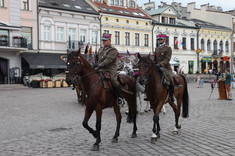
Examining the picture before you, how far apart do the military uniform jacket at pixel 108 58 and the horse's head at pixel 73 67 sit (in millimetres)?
667

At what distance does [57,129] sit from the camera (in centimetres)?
916

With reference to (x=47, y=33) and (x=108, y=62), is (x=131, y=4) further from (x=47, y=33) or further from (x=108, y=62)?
(x=108, y=62)

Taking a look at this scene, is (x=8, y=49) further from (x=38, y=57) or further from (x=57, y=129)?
(x=57, y=129)

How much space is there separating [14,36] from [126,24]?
16.2 metres

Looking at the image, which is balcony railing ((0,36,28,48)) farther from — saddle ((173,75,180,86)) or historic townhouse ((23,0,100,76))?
saddle ((173,75,180,86))

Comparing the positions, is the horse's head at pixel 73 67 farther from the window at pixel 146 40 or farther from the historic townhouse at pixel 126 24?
the window at pixel 146 40

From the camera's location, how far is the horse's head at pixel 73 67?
678cm

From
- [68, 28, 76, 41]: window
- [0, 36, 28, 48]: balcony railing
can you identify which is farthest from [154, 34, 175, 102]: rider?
[68, 28, 76, 41]: window

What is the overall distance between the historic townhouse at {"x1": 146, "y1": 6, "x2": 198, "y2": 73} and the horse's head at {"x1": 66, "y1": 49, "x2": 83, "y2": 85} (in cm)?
3980

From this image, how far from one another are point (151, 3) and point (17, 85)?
109 feet

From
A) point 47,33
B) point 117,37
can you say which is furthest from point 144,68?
point 117,37

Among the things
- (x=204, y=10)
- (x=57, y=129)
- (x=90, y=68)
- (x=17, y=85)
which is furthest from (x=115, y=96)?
(x=204, y=10)

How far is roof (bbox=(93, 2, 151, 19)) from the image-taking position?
41125 mm

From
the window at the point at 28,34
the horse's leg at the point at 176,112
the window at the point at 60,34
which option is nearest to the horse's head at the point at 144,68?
the horse's leg at the point at 176,112
